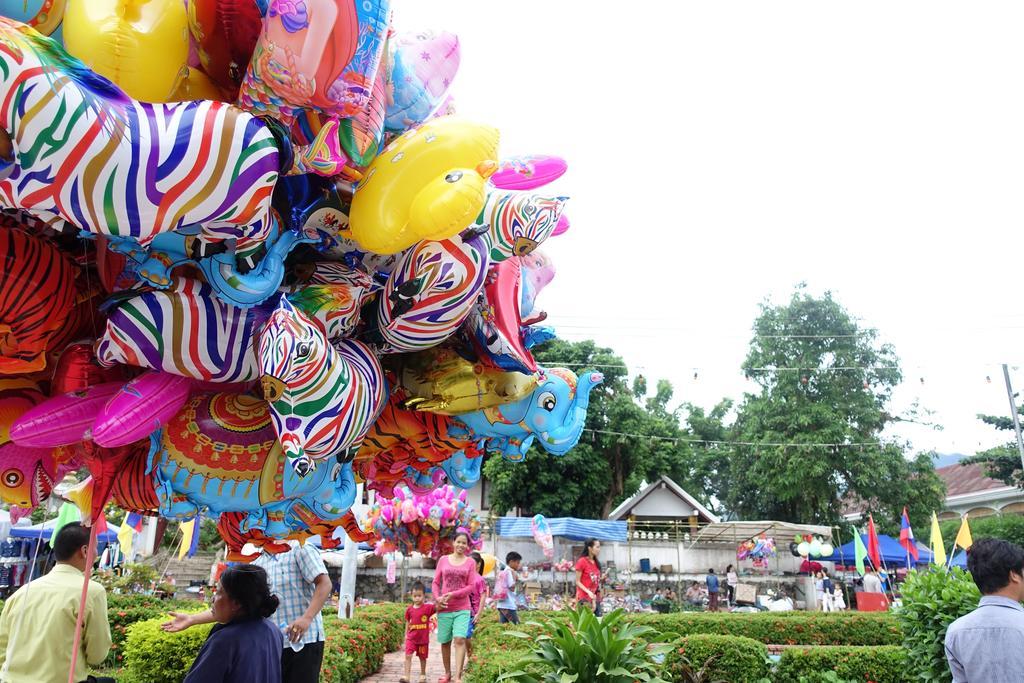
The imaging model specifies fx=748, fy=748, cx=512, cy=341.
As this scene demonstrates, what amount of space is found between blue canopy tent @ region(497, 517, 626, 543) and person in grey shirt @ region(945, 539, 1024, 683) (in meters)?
19.7

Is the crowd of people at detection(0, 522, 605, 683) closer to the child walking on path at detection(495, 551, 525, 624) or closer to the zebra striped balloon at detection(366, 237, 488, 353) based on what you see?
the zebra striped balloon at detection(366, 237, 488, 353)

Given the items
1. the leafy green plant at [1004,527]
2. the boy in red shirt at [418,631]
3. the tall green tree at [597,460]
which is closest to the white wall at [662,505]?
the tall green tree at [597,460]

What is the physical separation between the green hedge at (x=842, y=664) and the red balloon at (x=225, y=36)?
22.5ft

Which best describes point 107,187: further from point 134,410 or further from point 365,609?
point 365,609

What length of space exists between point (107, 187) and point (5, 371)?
108 cm

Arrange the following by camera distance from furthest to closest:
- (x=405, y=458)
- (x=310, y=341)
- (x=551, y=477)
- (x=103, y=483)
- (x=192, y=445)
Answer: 1. (x=551, y=477)
2. (x=405, y=458)
3. (x=103, y=483)
4. (x=192, y=445)
5. (x=310, y=341)

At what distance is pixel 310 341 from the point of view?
105 inches

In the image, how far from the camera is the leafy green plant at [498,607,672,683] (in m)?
4.62

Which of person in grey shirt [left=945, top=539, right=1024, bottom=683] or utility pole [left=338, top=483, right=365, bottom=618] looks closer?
person in grey shirt [left=945, top=539, right=1024, bottom=683]

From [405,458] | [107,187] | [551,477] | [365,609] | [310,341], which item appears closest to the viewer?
[107,187]

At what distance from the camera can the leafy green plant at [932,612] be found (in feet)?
17.6

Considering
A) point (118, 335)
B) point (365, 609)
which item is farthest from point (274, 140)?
A: point (365, 609)

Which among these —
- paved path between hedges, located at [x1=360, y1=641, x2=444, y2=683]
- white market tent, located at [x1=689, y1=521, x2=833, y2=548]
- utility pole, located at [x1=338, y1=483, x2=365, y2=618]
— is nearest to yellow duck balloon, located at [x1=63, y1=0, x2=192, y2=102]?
paved path between hedges, located at [x1=360, y1=641, x2=444, y2=683]

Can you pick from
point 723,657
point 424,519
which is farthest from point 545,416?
point 424,519
